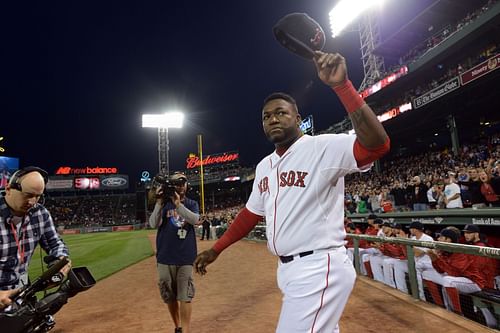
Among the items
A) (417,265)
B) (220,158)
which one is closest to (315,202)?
(417,265)

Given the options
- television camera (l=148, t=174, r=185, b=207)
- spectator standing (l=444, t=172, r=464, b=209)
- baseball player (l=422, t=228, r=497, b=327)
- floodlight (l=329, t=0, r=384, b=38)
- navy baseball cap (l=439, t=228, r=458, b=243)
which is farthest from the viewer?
floodlight (l=329, t=0, r=384, b=38)

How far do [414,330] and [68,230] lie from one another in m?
48.0

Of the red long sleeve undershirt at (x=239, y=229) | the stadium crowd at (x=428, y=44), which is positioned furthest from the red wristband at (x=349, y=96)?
the stadium crowd at (x=428, y=44)

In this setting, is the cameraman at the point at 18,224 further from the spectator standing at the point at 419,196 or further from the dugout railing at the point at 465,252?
the spectator standing at the point at 419,196

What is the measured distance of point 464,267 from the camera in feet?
15.2

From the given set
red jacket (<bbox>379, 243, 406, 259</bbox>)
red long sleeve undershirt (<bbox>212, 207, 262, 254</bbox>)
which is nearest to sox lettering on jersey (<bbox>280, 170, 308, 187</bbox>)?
red long sleeve undershirt (<bbox>212, 207, 262, 254</bbox>)

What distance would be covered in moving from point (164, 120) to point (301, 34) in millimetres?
29819

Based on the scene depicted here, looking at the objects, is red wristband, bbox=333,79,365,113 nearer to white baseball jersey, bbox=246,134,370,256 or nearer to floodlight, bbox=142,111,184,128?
white baseball jersey, bbox=246,134,370,256

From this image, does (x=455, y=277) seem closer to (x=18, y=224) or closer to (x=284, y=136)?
(x=284, y=136)

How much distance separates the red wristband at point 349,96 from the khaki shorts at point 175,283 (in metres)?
3.11

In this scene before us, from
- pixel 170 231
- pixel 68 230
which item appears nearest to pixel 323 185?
pixel 170 231

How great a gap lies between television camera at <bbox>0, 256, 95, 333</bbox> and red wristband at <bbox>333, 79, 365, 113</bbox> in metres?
1.88

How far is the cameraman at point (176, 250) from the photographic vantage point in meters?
3.88

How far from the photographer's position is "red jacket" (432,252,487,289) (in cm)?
456
